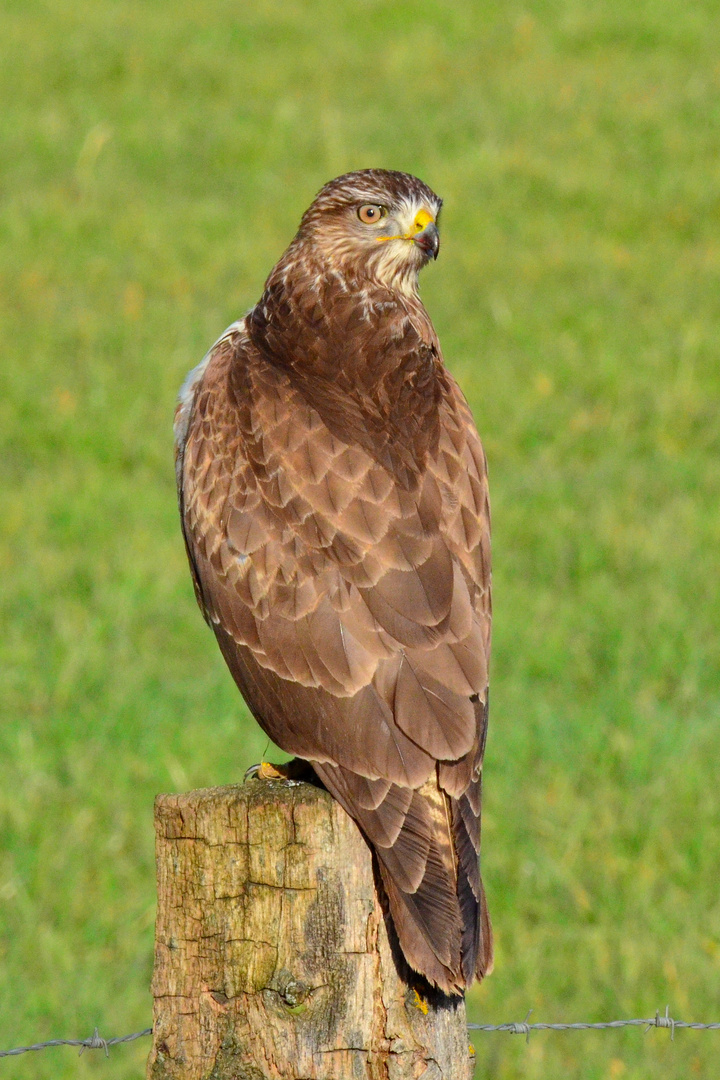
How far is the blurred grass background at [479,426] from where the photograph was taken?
6.02 meters

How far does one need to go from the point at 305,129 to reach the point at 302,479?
46.0 ft

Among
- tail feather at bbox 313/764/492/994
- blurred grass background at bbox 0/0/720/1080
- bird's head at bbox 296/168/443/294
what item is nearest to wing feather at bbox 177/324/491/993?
tail feather at bbox 313/764/492/994

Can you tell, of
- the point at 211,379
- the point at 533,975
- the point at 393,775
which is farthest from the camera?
the point at 533,975

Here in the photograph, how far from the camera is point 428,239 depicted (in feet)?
14.7

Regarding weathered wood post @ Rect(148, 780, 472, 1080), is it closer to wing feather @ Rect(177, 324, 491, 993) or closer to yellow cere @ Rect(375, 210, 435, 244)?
wing feather @ Rect(177, 324, 491, 993)

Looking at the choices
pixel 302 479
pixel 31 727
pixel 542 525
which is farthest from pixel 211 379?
pixel 542 525

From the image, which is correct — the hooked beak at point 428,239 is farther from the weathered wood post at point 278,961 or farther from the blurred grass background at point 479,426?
the blurred grass background at point 479,426

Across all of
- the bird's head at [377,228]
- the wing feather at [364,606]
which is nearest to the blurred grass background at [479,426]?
the wing feather at [364,606]

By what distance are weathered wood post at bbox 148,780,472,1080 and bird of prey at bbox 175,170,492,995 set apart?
10cm

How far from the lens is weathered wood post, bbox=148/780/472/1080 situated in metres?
2.90

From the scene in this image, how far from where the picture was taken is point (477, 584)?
3812mm

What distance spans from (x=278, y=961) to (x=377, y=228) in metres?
2.36

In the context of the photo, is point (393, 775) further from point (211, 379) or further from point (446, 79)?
point (446, 79)

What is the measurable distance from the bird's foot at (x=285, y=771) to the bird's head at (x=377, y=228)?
1530 millimetres
